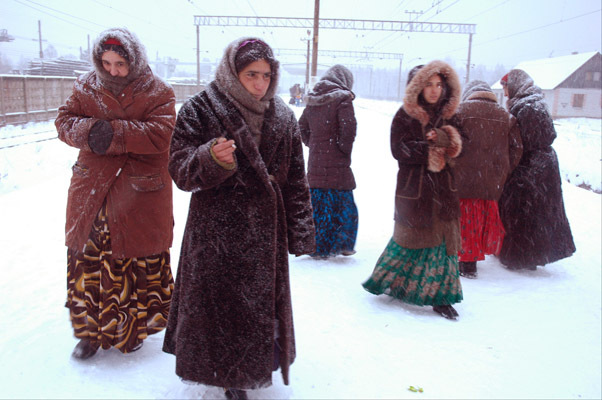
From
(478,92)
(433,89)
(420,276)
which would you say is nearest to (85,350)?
(420,276)

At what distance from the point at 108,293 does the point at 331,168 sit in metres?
2.69

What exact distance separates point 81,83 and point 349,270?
2956 mm

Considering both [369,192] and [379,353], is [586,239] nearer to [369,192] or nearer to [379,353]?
[369,192]

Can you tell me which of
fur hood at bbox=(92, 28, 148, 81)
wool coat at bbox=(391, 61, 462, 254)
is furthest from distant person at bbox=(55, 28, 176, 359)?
wool coat at bbox=(391, 61, 462, 254)

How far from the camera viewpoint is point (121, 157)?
274 centimetres

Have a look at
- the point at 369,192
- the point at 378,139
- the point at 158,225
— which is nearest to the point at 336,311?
the point at 158,225

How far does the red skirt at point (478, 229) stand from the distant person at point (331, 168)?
111 centimetres

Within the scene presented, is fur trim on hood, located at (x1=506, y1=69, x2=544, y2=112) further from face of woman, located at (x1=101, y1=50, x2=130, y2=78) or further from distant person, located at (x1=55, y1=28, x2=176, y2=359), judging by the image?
face of woman, located at (x1=101, y1=50, x2=130, y2=78)

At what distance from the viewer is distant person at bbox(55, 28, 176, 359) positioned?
265 centimetres

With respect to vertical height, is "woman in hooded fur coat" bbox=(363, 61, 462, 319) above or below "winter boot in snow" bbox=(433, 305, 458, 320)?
above

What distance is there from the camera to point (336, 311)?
3.67 meters

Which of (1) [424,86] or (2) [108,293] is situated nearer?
(2) [108,293]

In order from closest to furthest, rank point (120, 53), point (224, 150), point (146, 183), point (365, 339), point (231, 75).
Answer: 1. point (224, 150)
2. point (231, 75)
3. point (120, 53)
4. point (146, 183)
5. point (365, 339)

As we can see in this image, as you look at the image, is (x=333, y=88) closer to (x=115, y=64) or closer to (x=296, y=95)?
(x=115, y=64)
